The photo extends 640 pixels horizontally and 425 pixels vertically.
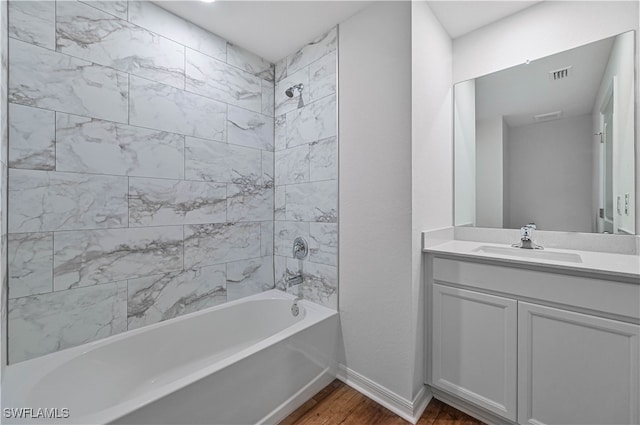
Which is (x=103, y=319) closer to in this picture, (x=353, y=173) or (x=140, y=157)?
(x=140, y=157)

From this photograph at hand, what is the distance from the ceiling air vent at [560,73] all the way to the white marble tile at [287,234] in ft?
6.04

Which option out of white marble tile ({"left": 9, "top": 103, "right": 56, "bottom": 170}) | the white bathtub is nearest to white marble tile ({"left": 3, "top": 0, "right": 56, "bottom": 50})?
white marble tile ({"left": 9, "top": 103, "right": 56, "bottom": 170})

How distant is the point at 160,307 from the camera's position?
1.77m

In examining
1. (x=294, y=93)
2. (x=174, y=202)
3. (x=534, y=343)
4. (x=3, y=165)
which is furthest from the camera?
(x=294, y=93)

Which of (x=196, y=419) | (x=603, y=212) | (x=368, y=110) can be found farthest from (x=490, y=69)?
(x=196, y=419)

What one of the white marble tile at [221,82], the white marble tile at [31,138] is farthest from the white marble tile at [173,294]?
the white marble tile at [221,82]

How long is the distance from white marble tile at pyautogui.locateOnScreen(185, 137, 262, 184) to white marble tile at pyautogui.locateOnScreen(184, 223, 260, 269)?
362 millimetres

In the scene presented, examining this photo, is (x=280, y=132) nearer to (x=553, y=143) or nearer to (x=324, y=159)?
(x=324, y=159)

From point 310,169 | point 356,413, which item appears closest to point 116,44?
point 310,169

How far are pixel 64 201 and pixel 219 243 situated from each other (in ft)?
2.97

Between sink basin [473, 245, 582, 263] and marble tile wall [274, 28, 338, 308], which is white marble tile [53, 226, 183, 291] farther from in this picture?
sink basin [473, 245, 582, 263]

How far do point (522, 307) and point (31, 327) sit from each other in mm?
2417

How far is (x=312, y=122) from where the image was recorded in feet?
6.86

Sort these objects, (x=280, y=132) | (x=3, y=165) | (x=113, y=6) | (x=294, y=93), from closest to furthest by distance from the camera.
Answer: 1. (x=3, y=165)
2. (x=113, y=6)
3. (x=294, y=93)
4. (x=280, y=132)
